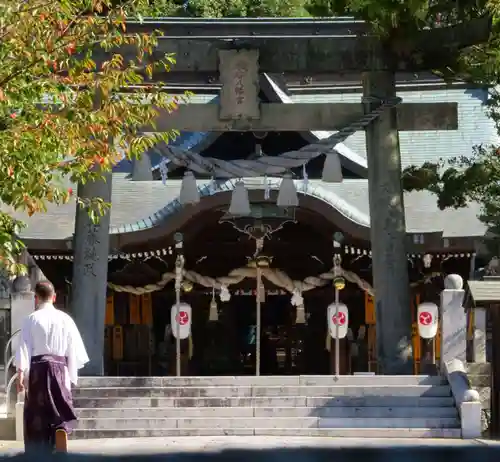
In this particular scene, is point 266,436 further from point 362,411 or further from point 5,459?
point 5,459

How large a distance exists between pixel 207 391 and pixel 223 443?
2235mm

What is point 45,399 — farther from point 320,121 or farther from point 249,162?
point 320,121

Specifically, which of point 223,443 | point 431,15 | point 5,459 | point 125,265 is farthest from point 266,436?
point 5,459

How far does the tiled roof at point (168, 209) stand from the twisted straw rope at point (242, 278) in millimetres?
1387

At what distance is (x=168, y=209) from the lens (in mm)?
20766

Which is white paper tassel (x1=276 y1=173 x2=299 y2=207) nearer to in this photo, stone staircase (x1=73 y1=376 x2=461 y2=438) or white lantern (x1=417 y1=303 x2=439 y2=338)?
white lantern (x1=417 y1=303 x2=439 y2=338)

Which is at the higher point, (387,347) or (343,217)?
(343,217)

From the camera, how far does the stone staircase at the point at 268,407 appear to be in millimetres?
14133

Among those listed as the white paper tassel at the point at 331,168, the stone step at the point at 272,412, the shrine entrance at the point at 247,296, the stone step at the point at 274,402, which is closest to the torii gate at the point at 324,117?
the white paper tassel at the point at 331,168

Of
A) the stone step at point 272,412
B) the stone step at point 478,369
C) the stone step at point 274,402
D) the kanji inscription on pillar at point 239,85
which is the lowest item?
the stone step at point 272,412

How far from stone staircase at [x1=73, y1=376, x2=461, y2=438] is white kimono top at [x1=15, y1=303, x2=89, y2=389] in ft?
15.8

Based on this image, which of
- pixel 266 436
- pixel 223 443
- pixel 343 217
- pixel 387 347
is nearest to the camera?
pixel 223 443

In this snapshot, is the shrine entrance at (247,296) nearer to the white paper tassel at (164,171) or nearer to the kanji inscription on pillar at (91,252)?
the white paper tassel at (164,171)

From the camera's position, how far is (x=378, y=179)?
55.6ft
